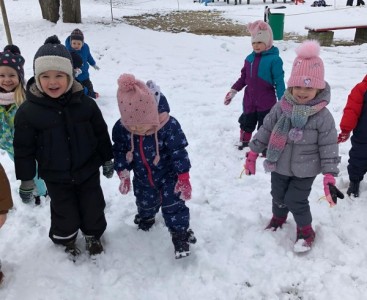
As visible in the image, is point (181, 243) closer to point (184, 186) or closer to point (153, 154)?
point (184, 186)

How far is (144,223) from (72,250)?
668 millimetres

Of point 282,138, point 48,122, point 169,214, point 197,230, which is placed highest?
point 48,122

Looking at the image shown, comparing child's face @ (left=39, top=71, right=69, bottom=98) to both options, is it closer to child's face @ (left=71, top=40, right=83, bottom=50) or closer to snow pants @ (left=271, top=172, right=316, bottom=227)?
snow pants @ (left=271, top=172, right=316, bottom=227)

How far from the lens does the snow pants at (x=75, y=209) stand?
9.69 ft

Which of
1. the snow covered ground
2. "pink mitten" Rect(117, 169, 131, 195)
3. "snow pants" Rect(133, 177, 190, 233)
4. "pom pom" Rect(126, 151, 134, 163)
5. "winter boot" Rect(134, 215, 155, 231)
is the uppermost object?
"pom pom" Rect(126, 151, 134, 163)

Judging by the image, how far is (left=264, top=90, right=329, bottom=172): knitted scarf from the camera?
275 centimetres

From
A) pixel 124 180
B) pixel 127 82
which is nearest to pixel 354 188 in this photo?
pixel 124 180

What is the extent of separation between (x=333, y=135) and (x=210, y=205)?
1.55 meters

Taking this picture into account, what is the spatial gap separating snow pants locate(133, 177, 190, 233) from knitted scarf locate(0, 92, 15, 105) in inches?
50.8

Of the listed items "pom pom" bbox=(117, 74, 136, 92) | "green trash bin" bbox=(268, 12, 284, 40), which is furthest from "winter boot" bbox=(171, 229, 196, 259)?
"green trash bin" bbox=(268, 12, 284, 40)

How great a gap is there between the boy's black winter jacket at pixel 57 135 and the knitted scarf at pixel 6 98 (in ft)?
2.08

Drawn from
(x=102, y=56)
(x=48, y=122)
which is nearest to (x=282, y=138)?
(x=48, y=122)

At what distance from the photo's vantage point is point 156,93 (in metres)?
2.76

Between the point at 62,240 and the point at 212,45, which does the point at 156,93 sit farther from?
the point at 212,45
